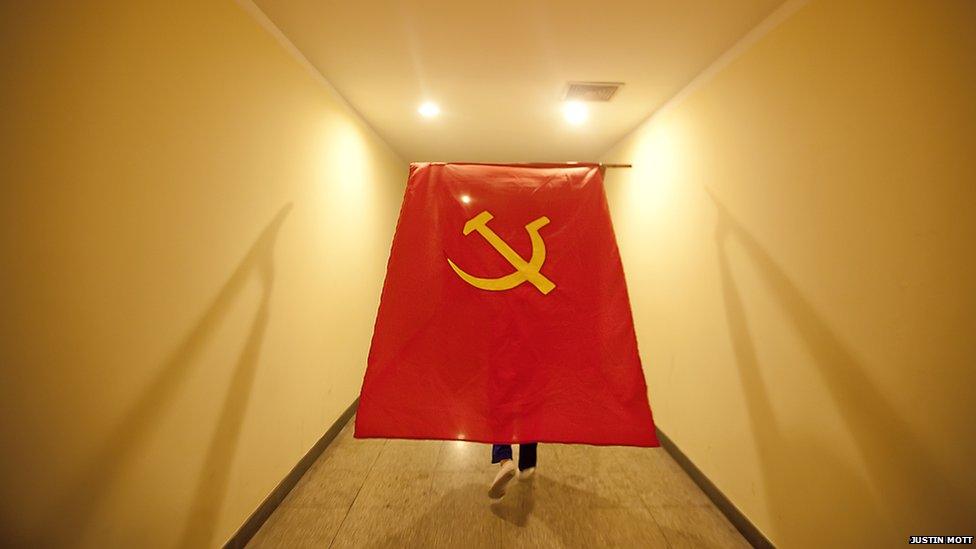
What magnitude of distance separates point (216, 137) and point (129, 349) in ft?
2.52

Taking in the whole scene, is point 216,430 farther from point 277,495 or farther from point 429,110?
point 429,110

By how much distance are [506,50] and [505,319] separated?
1.34 metres

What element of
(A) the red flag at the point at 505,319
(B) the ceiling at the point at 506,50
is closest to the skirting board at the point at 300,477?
(A) the red flag at the point at 505,319

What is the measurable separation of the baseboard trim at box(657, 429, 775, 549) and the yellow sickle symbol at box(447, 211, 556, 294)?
1.33m

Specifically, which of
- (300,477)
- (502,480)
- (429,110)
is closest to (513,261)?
(502,480)

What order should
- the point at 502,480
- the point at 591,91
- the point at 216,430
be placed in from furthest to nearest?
1. the point at 591,91
2. the point at 502,480
3. the point at 216,430

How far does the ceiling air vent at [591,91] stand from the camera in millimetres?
1789

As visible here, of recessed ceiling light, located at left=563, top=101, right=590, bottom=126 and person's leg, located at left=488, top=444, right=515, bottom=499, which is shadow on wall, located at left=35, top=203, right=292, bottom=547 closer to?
person's leg, located at left=488, top=444, right=515, bottom=499

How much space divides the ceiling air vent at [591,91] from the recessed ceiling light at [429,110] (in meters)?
0.87

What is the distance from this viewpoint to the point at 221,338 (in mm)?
1146

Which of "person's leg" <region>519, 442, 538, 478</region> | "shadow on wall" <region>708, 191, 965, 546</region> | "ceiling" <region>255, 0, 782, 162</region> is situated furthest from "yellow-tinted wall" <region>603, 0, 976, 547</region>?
"person's leg" <region>519, 442, 538, 478</region>

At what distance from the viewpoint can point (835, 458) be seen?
1.00 meters

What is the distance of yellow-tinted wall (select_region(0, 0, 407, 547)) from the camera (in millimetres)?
685

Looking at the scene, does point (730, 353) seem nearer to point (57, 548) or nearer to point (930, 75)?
point (930, 75)
